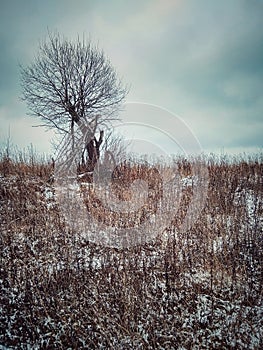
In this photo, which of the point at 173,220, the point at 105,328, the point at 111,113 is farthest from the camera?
the point at 111,113

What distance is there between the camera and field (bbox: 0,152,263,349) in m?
3.92

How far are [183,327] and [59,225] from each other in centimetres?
332

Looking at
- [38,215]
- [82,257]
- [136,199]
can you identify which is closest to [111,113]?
[136,199]

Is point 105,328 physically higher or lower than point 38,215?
lower

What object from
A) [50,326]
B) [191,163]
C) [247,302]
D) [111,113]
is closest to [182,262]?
[247,302]

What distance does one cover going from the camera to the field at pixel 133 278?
154 inches

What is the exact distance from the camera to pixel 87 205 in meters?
7.04

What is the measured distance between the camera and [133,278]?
4816mm

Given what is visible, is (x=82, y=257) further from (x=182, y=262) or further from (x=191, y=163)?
(x=191, y=163)

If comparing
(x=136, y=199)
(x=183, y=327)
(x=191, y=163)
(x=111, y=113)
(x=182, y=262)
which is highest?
(x=111, y=113)

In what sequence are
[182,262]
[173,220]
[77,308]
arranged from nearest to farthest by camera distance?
[77,308] < [182,262] < [173,220]

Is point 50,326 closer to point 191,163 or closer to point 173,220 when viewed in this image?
point 173,220

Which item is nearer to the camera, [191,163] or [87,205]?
[87,205]

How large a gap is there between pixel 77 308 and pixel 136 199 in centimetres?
353
